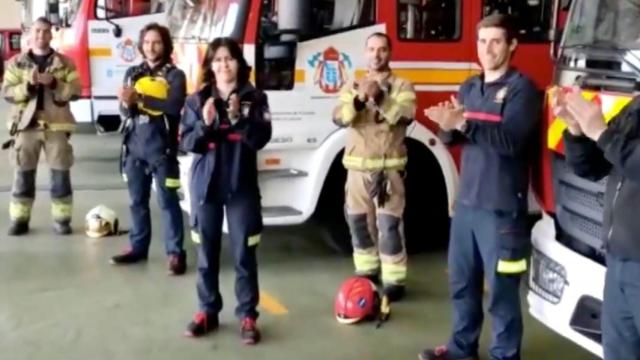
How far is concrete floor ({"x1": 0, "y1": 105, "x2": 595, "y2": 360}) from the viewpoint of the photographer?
4945 millimetres

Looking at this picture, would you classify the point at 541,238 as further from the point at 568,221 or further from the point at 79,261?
the point at 79,261

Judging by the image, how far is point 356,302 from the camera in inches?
209

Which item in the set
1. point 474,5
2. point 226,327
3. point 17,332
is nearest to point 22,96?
point 17,332

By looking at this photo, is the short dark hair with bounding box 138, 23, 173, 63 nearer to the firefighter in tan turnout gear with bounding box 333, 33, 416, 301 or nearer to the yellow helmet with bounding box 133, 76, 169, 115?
the yellow helmet with bounding box 133, 76, 169, 115

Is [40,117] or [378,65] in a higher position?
[378,65]

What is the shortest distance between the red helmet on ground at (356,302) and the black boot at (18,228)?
131 inches

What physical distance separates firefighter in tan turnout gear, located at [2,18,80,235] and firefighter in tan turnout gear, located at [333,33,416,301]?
8.87 ft

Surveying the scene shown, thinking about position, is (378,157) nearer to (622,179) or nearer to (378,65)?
(378,65)

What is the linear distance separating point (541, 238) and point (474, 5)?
8.61ft

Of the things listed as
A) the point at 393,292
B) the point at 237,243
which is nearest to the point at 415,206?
the point at 393,292

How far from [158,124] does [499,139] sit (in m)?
2.95

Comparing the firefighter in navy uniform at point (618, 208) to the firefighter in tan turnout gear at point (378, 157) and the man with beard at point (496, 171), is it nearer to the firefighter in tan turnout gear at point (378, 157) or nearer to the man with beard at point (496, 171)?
the man with beard at point (496, 171)

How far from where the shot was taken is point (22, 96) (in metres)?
7.14

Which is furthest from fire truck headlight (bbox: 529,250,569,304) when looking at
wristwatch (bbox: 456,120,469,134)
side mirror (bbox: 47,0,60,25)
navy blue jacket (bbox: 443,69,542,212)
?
side mirror (bbox: 47,0,60,25)
